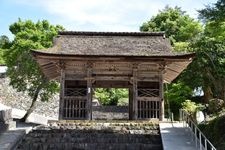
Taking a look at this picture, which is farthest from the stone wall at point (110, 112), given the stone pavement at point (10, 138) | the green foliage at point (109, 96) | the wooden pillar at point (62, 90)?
the stone pavement at point (10, 138)

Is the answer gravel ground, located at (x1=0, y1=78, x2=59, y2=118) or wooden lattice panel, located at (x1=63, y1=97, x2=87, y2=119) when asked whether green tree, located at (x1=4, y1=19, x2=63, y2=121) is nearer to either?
wooden lattice panel, located at (x1=63, y1=97, x2=87, y2=119)

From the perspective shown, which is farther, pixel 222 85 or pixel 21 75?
pixel 21 75

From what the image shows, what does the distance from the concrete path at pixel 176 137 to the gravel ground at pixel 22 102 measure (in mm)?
22011

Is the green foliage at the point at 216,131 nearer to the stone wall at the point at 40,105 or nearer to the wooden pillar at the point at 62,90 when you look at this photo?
the wooden pillar at the point at 62,90

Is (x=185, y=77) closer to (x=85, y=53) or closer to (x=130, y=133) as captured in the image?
(x=85, y=53)

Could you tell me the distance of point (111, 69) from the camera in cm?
2389

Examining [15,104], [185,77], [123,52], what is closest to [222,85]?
[185,77]

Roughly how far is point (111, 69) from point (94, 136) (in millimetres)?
6730

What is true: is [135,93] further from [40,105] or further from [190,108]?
[40,105]

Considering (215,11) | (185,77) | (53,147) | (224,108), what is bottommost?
(53,147)

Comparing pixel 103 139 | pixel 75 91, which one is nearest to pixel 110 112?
pixel 75 91

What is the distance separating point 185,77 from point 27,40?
1214 centimetres

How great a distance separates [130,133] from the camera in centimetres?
1845

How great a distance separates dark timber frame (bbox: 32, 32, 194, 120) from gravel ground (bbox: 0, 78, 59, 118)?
16.5m
